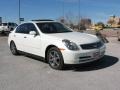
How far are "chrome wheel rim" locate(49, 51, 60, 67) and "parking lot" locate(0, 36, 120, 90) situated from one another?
0.20 meters

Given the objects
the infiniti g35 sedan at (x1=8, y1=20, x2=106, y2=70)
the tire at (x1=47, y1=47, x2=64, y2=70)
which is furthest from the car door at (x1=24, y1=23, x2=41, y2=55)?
the tire at (x1=47, y1=47, x2=64, y2=70)

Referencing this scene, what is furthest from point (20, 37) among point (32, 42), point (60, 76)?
point (60, 76)

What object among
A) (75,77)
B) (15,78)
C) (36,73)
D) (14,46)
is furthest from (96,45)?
(14,46)

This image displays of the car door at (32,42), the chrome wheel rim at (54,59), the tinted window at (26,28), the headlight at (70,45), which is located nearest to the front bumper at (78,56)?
the headlight at (70,45)

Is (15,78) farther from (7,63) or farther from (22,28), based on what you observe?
(22,28)

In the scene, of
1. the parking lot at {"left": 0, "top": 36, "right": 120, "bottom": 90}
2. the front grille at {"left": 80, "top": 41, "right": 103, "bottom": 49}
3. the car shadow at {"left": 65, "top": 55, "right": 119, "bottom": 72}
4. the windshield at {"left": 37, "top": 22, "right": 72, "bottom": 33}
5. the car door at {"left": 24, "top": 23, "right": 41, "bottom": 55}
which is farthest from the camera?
the windshield at {"left": 37, "top": 22, "right": 72, "bottom": 33}

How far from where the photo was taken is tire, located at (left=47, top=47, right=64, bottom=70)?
23.4 feet

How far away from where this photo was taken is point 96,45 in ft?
24.3

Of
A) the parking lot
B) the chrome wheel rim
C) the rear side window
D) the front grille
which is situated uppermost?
the rear side window

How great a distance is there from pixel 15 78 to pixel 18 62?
2.34 m

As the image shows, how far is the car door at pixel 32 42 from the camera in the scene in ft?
26.7

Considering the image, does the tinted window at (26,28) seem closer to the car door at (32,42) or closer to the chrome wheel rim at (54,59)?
the car door at (32,42)

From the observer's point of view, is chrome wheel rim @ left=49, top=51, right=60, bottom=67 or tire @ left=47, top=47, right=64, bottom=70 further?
chrome wheel rim @ left=49, top=51, right=60, bottom=67

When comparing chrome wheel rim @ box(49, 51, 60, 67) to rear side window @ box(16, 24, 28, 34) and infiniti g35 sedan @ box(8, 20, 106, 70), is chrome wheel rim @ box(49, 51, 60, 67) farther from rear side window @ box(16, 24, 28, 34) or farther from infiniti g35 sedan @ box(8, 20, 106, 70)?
rear side window @ box(16, 24, 28, 34)
